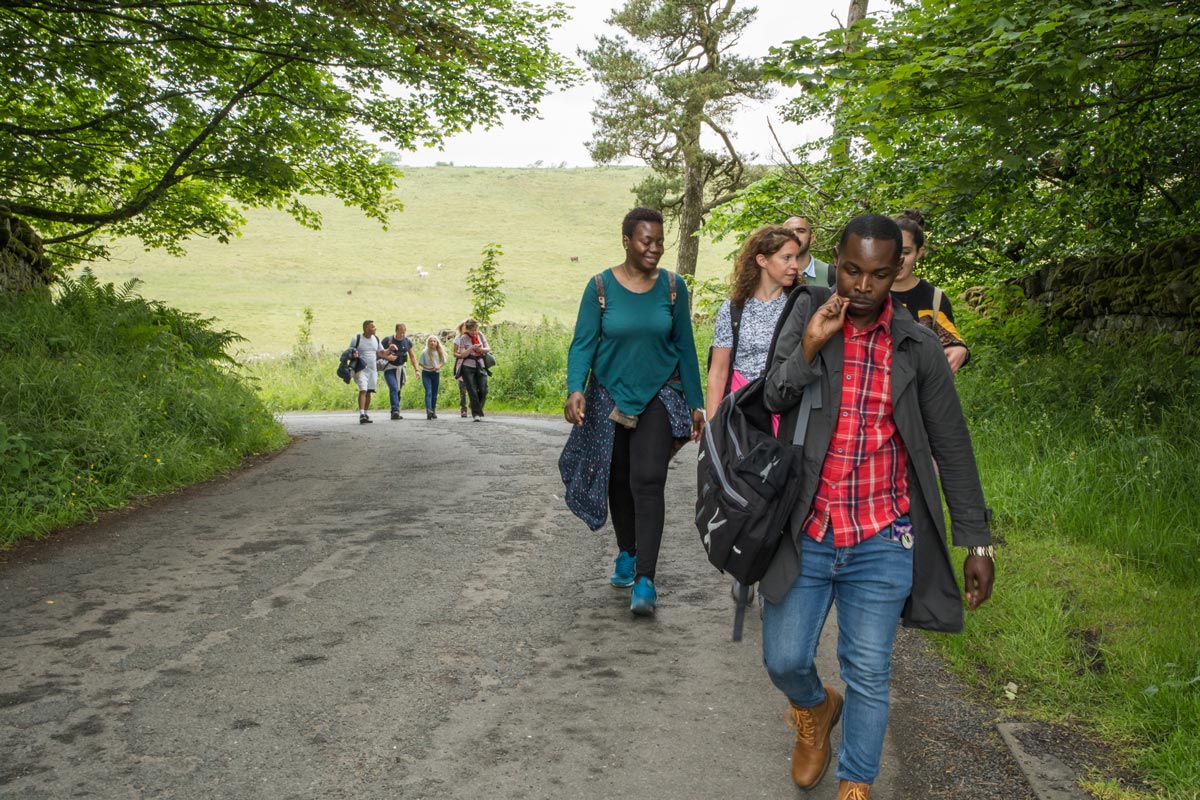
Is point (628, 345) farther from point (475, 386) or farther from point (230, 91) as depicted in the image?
point (475, 386)

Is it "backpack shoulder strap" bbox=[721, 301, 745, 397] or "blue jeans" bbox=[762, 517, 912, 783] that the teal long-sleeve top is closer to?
"backpack shoulder strap" bbox=[721, 301, 745, 397]

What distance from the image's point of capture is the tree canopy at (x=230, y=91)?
1174 cm

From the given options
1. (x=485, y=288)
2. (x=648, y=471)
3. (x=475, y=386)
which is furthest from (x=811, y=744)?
(x=485, y=288)

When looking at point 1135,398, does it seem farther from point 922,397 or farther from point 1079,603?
point 922,397

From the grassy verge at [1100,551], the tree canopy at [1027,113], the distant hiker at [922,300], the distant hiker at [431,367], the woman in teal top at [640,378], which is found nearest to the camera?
the grassy verge at [1100,551]

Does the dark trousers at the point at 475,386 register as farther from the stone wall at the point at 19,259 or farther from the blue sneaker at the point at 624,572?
the blue sneaker at the point at 624,572

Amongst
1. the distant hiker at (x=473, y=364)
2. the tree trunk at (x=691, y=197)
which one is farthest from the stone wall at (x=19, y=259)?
the tree trunk at (x=691, y=197)

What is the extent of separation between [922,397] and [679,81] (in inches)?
904

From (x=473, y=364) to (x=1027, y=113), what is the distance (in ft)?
45.6

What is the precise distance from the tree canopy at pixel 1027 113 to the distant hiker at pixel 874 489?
145 inches

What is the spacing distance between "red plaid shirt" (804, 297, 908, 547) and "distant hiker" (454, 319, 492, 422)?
1660 cm

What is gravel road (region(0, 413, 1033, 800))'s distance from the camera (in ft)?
11.8

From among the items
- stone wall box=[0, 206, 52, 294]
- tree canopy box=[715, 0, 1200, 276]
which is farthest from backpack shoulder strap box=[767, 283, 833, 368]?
stone wall box=[0, 206, 52, 294]

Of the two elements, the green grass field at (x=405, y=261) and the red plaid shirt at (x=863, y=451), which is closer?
the red plaid shirt at (x=863, y=451)
